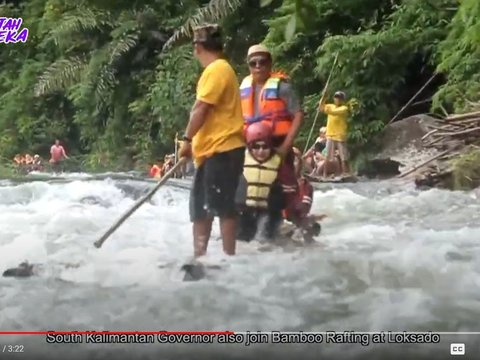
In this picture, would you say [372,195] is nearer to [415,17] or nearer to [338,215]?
[338,215]

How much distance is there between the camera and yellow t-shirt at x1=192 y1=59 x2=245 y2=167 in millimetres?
2232

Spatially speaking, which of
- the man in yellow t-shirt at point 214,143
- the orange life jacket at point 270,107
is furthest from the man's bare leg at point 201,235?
the orange life jacket at point 270,107

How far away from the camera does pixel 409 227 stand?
230cm

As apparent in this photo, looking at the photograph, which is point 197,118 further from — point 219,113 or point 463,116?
point 463,116

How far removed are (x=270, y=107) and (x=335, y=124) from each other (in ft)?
0.50

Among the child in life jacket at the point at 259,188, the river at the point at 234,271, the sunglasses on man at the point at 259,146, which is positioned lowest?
the river at the point at 234,271

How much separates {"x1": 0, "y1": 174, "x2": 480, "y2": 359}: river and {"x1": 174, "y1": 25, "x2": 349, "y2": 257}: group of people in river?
0.12ft

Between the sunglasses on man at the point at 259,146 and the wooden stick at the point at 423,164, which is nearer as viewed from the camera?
the sunglasses on man at the point at 259,146

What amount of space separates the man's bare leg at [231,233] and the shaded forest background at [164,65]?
7.4 inches

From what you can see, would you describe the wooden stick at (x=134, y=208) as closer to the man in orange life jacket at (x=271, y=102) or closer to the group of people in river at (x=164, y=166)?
the group of people in river at (x=164, y=166)

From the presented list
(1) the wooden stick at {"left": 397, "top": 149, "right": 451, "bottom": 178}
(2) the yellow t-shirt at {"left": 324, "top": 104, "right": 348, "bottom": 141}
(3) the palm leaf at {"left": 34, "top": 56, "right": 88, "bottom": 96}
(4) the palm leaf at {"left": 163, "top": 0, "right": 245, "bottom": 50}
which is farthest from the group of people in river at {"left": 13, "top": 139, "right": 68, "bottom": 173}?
(1) the wooden stick at {"left": 397, "top": 149, "right": 451, "bottom": 178}

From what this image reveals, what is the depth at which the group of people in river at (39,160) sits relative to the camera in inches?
92.2
